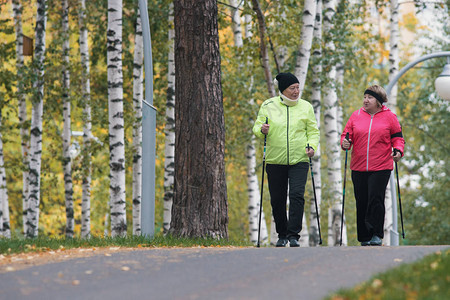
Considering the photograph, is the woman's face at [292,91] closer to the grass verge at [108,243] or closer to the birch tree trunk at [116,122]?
the grass verge at [108,243]

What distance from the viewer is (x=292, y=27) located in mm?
16016

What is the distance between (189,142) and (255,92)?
10.3 metres

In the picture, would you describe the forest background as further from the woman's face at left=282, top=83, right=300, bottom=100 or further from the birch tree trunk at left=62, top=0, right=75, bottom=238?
the woman's face at left=282, top=83, right=300, bottom=100

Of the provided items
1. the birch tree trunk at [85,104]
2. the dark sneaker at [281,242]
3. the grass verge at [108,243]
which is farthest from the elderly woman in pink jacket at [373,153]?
the birch tree trunk at [85,104]

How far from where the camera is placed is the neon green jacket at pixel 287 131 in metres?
10.1

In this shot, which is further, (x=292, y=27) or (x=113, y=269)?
(x=292, y=27)

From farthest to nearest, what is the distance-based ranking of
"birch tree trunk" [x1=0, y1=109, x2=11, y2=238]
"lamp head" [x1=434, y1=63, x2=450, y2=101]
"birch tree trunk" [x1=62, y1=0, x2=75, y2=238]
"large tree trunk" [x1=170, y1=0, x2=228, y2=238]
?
"birch tree trunk" [x1=62, y1=0, x2=75, y2=238] < "birch tree trunk" [x1=0, y1=109, x2=11, y2=238] < "lamp head" [x1=434, y1=63, x2=450, y2=101] < "large tree trunk" [x1=170, y1=0, x2=228, y2=238]

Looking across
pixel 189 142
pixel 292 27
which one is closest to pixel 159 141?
pixel 292 27

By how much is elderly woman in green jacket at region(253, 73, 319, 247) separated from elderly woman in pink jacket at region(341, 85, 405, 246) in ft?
2.23

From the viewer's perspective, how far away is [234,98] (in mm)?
21672

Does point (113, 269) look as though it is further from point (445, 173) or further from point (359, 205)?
point (445, 173)

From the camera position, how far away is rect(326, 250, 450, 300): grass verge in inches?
226

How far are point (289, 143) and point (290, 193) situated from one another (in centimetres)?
65

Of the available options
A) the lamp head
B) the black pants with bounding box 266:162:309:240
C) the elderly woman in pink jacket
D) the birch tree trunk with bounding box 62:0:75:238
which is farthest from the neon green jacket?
the birch tree trunk with bounding box 62:0:75:238
